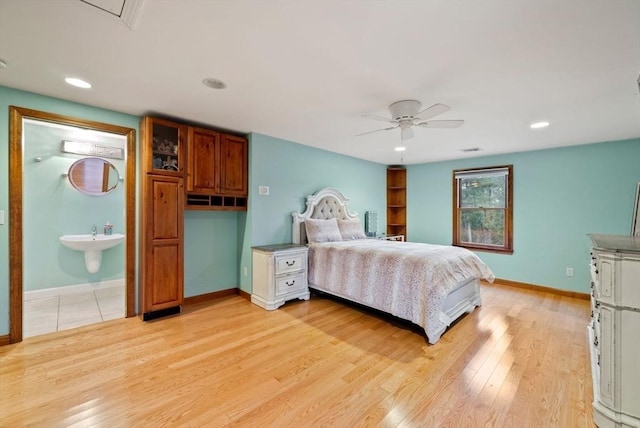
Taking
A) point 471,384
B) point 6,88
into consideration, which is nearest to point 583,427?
point 471,384

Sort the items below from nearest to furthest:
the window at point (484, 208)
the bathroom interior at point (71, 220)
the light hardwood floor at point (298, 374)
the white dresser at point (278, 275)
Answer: the light hardwood floor at point (298, 374), the white dresser at point (278, 275), the bathroom interior at point (71, 220), the window at point (484, 208)

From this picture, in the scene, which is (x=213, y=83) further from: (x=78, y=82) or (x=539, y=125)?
(x=539, y=125)

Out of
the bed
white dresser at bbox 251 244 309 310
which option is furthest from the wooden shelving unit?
white dresser at bbox 251 244 309 310

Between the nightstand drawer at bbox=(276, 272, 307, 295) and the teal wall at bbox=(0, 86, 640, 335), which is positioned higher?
the teal wall at bbox=(0, 86, 640, 335)

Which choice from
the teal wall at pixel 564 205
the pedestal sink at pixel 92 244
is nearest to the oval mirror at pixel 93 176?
the pedestal sink at pixel 92 244

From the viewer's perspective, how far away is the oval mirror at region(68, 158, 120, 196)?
13.0ft

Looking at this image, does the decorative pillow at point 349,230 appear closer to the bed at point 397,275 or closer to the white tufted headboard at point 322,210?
the bed at point 397,275

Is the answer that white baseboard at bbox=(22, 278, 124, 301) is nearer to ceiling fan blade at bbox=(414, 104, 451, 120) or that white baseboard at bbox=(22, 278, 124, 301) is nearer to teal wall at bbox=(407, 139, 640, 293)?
ceiling fan blade at bbox=(414, 104, 451, 120)

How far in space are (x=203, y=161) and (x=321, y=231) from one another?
1.88m

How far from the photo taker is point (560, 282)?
13.5 ft

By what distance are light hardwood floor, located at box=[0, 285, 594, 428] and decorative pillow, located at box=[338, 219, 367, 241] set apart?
1501 mm

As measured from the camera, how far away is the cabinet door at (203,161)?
3215 mm

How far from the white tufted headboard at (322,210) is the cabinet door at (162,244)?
159 centimetres

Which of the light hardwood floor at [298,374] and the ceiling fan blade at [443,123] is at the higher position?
the ceiling fan blade at [443,123]
